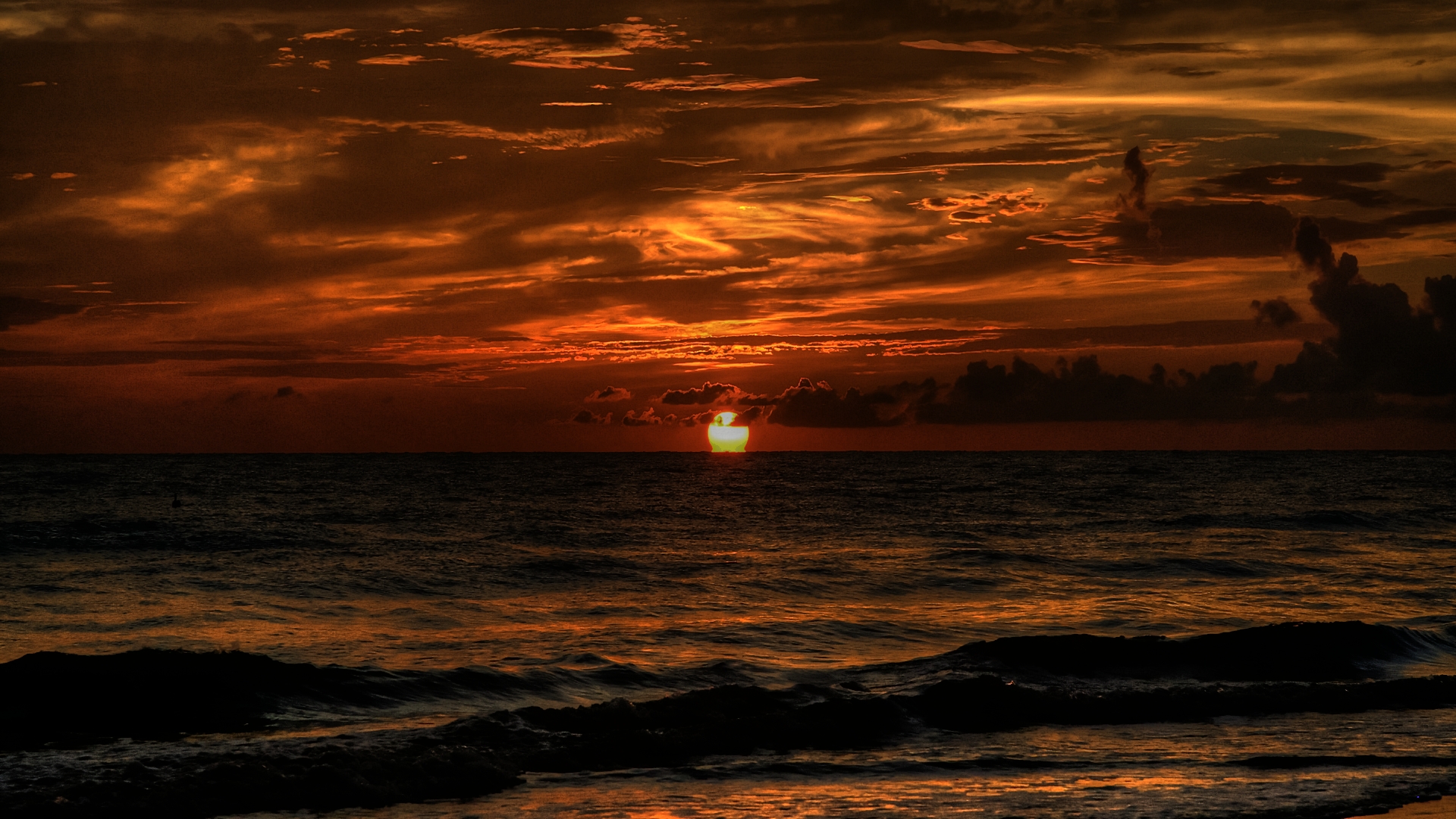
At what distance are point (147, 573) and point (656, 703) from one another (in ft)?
71.1

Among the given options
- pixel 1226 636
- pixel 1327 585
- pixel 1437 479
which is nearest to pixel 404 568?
pixel 1226 636

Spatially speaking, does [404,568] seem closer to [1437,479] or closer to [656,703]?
[656,703]

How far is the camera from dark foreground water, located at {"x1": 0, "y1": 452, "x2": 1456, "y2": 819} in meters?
10.2

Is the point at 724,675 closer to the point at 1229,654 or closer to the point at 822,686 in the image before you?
the point at 822,686

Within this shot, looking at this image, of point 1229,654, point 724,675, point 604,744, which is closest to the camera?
point 604,744

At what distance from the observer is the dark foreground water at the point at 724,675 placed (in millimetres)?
10234

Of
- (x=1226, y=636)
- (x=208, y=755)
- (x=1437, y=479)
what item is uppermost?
(x=208, y=755)

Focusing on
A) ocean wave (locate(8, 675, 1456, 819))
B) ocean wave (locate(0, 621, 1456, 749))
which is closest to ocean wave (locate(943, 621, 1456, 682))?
ocean wave (locate(0, 621, 1456, 749))

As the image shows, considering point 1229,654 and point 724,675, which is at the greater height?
point 724,675

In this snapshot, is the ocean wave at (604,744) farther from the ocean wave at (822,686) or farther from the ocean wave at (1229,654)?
the ocean wave at (1229,654)

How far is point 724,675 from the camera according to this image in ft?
52.8

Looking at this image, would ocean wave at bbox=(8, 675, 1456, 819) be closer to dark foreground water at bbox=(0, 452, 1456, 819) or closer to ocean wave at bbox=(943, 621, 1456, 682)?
dark foreground water at bbox=(0, 452, 1456, 819)

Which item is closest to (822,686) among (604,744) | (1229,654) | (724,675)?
(724,675)

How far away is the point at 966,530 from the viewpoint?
44.6m
